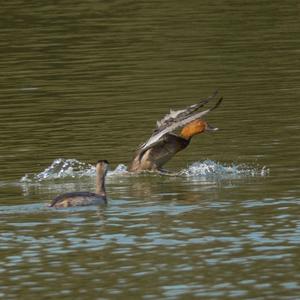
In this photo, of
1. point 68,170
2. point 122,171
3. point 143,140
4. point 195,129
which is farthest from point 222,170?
point 143,140

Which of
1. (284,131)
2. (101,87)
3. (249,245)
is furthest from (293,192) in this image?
(101,87)

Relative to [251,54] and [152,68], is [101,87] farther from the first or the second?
[251,54]

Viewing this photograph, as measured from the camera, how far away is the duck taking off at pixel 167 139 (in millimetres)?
20109

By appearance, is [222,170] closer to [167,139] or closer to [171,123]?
[171,123]

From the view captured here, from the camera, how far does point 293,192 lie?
56.7 ft

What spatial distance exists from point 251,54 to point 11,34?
25.2 feet

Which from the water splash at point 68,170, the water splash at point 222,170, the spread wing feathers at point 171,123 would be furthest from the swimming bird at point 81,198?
the spread wing feathers at point 171,123

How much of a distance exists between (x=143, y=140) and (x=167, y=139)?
1.43 meters

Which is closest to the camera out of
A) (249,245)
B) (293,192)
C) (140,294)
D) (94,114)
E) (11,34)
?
(140,294)

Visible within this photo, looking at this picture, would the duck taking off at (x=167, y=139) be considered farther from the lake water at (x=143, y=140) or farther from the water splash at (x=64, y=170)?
the water splash at (x=64, y=170)

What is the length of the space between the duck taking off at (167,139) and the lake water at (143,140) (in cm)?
28

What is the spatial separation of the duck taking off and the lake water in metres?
0.28

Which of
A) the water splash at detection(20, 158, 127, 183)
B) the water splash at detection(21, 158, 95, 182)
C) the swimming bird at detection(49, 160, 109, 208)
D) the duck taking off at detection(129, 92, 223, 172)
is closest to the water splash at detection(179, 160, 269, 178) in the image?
the duck taking off at detection(129, 92, 223, 172)

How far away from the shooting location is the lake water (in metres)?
13.7
